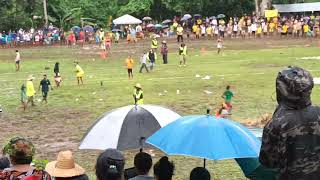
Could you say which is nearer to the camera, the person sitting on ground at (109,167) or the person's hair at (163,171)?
the person sitting on ground at (109,167)

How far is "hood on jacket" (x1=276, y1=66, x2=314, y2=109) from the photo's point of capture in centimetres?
369

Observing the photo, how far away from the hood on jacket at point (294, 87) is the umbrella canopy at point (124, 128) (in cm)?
382

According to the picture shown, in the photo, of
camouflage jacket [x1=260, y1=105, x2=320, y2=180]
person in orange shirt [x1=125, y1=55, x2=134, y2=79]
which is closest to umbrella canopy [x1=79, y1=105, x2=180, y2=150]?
camouflage jacket [x1=260, y1=105, x2=320, y2=180]

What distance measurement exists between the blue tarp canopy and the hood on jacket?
2035 inches

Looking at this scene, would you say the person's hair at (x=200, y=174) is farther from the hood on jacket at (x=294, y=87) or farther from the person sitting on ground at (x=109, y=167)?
the hood on jacket at (x=294, y=87)

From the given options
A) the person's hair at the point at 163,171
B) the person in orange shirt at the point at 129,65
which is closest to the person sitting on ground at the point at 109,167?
the person's hair at the point at 163,171

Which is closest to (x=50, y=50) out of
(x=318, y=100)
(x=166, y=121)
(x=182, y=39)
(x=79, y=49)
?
(x=79, y=49)

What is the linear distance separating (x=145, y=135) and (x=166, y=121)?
1.16 feet

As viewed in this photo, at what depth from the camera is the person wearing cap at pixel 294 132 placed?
146 inches

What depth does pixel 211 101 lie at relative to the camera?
64.1 feet

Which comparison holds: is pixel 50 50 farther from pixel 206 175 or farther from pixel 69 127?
pixel 206 175

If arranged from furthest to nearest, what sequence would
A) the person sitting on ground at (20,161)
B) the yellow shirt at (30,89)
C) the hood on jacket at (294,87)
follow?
the yellow shirt at (30,89) → the person sitting on ground at (20,161) → the hood on jacket at (294,87)

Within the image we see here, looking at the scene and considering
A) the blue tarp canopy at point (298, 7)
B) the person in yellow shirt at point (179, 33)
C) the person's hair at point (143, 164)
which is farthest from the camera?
the blue tarp canopy at point (298, 7)

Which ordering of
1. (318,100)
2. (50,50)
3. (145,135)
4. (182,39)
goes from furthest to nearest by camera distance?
(182,39), (50,50), (318,100), (145,135)
